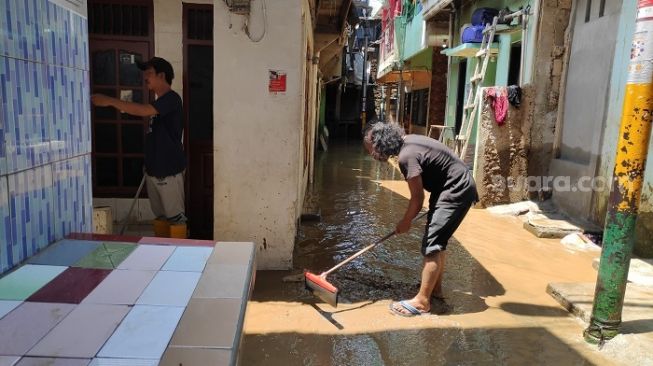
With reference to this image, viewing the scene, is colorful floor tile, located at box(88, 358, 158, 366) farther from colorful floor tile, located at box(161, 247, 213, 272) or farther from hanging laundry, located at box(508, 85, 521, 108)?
hanging laundry, located at box(508, 85, 521, 108)

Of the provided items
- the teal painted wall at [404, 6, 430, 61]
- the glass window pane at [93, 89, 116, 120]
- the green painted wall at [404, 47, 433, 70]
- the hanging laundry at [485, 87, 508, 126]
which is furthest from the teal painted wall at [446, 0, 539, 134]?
the glass window pane at [93, 89, 116, 120]

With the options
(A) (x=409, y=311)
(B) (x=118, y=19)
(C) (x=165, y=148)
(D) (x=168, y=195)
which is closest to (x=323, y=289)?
(A) (x=409, y=311)

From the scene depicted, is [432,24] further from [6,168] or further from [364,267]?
[6,168]

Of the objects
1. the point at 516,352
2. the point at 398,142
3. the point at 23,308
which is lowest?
the point at 516,352

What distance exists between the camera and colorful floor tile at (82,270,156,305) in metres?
1.42

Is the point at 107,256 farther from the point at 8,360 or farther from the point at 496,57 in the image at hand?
the point at 496,57

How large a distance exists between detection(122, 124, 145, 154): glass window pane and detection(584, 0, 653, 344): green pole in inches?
177

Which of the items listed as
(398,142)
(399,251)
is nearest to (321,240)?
(399,251)

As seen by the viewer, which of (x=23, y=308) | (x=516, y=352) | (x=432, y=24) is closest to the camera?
(x=23, y=308)

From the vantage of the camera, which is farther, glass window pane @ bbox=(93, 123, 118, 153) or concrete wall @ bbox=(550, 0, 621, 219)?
concrete wall @ bbox=(550, 0, 621, 219)

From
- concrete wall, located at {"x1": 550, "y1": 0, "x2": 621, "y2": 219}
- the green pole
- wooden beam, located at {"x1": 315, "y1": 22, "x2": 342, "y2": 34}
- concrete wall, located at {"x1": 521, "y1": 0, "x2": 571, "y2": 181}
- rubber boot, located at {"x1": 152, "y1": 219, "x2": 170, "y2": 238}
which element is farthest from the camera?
wooden beam, located at {"x1": 315, "y1": 22, "x2": 342, "y2": 34}

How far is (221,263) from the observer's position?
1.76 metres

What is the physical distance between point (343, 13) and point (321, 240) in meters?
4.68

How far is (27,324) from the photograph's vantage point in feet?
4.12
